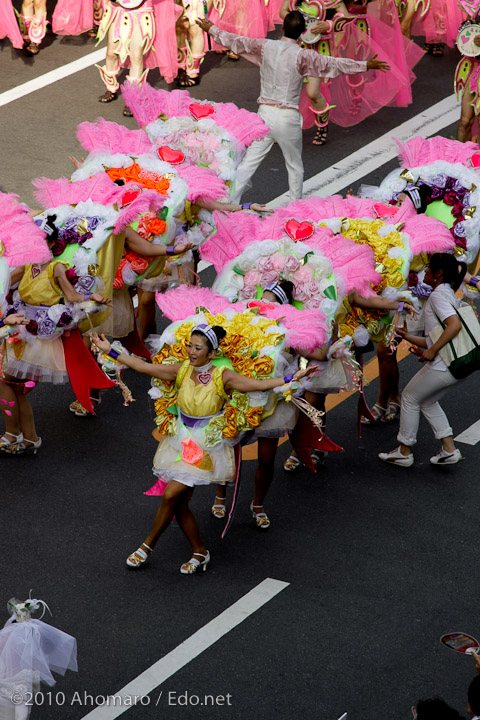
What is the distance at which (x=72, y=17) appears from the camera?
600 inches

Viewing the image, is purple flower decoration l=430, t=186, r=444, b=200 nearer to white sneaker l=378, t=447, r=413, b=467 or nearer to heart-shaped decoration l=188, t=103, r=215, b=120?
white sneaker l=378, t=447, r=413, b=467

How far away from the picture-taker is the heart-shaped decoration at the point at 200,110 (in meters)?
9.70

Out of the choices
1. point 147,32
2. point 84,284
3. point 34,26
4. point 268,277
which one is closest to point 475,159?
point 268,277

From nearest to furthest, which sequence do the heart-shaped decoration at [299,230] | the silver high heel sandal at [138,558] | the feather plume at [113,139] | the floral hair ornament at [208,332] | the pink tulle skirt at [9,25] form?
1. the floral hair ornament at [208,332]
2. the silver high heel sandal at [138,558]
3. the heart-shaped decoration at [299,230]
4. the feather plume at [113,139]
5. the pink tulle skirt at [9,25]

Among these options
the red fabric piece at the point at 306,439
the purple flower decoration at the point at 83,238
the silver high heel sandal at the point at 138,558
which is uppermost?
the purple flower decoration at the point at 83,238

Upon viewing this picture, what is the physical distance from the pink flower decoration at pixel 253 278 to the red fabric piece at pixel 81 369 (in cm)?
128

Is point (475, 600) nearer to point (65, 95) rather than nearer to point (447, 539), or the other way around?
point (447, 539)

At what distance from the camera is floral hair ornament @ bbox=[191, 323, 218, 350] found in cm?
671

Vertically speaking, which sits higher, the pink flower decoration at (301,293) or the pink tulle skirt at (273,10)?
the pink flower decoration at (301,293)

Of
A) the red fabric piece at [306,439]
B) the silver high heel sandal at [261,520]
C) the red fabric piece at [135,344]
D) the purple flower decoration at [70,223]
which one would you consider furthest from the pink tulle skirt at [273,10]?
the silver high heel sandal at [261,520]

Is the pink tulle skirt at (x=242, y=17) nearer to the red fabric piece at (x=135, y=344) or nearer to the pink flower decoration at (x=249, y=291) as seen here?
the red fabric piece at (x=135, y=344)

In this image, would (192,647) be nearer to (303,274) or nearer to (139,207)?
(303,274)

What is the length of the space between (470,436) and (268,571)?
90.4 inches

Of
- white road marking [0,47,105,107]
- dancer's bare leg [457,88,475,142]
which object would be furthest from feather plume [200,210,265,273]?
white road marking [0,47,105,107]
